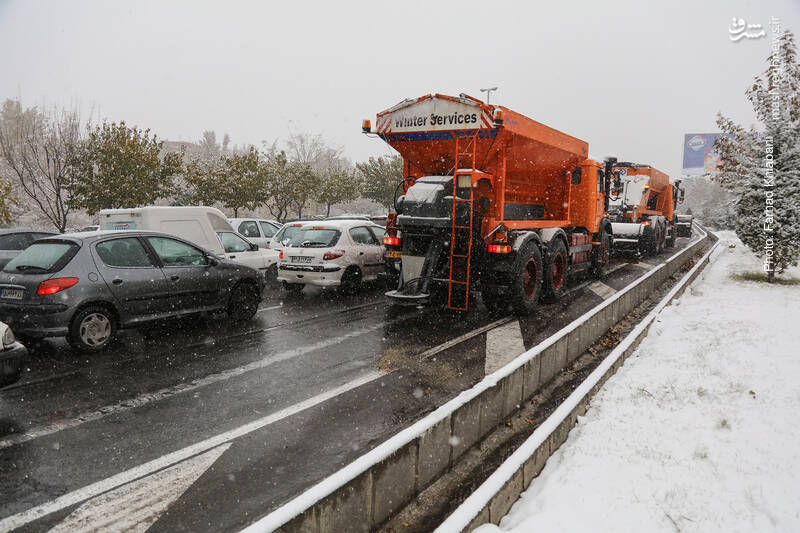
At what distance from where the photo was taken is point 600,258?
13.1 meters

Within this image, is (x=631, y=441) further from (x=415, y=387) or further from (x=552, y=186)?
(x=552, y=186)

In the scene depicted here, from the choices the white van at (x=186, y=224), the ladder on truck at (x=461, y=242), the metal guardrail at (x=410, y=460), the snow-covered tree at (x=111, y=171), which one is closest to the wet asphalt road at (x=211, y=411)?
the ladder on truck at (x=461, y=242)

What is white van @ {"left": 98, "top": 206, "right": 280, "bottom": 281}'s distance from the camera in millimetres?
9492

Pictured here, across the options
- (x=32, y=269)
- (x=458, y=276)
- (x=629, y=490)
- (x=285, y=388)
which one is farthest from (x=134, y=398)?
(x=458, y=276)

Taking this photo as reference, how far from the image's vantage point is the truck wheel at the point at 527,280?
8.47 meters

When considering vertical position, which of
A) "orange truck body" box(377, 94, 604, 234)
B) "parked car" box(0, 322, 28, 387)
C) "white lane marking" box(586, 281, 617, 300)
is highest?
"orange truck body" box(377, 94, 604, 234)

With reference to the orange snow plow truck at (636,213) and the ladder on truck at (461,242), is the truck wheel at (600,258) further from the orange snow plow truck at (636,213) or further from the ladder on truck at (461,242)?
the ladder on truck at (461,242)

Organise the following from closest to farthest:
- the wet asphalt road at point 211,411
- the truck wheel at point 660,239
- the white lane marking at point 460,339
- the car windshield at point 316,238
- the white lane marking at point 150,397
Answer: the wet asphalt road at point 211,411, the white lane marking at point 150,397, the white lane marking at point 460,339, the car windshield at point 316,238, the truck wheel at point 660,239

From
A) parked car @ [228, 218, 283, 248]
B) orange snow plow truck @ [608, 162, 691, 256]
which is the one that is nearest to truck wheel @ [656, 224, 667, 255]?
orange snow plow truck @ [608, 162, 691, 256]

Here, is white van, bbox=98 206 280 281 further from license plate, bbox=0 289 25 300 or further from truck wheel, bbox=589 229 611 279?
truck wheel, bbox=589 229 611 279

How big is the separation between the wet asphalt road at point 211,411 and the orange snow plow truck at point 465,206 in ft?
2.51

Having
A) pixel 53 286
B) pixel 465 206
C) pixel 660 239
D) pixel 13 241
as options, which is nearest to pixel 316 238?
pixel 465 206

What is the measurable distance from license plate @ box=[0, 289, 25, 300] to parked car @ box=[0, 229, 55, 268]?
3.72 m

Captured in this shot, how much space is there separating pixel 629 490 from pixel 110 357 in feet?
19.3
